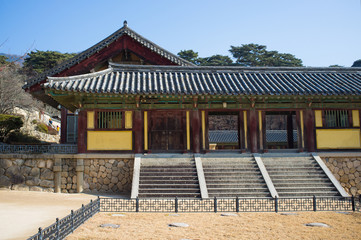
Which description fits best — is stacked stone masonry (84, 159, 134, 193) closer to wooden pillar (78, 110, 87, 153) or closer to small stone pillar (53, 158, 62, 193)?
wooden pillar (78, 110, 87, 153)

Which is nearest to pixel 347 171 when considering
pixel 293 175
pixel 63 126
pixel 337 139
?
pixel 337 139

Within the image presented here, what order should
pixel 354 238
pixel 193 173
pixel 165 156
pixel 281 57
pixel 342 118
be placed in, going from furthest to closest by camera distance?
1. pixel 281 57
2. pixel 342 118
3. pixel 165 156
4. pixel 193 173
5. pixel 354 238

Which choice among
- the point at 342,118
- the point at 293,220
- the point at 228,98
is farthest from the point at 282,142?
the point at 293,220

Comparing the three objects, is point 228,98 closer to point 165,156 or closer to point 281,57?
point 165,156

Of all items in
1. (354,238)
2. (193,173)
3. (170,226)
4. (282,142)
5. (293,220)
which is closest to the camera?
(354,238)

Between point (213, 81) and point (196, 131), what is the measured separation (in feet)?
9.81

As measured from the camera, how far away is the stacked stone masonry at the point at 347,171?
16484 mm

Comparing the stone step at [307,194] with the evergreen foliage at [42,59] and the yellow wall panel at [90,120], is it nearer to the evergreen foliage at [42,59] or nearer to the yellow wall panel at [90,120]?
the yellow wall panel at [90,120]

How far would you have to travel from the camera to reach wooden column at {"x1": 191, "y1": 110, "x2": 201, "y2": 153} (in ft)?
54.3

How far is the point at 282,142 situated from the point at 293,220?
25437 millimetres

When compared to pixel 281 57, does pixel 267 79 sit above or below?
below

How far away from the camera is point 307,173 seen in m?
15.2

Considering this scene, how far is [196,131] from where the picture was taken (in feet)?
54.6

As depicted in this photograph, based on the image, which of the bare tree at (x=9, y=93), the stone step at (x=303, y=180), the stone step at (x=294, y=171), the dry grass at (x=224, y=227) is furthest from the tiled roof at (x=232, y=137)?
the dry grass at (x=224, y=227)
